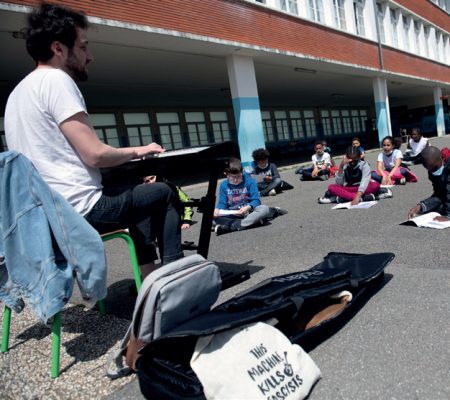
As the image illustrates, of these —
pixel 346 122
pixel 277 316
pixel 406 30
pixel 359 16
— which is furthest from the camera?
pixel 346 122

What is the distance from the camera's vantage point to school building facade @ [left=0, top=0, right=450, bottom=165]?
9.91 m

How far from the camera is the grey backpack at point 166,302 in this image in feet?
6.02

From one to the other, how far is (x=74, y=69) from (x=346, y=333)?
7.18ft

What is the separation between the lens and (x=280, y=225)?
18.5 feet

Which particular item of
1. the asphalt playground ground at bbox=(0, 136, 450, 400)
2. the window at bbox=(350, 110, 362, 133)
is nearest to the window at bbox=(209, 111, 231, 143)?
the window at bbox=(350, 110, 362, 133)

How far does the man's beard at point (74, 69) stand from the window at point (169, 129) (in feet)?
54.9

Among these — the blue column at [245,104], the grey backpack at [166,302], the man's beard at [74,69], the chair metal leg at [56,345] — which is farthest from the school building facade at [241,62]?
the chair metal leg at [56,345]

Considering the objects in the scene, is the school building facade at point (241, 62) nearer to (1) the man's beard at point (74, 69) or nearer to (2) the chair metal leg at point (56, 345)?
(1) the man's beard at point (74, 69)

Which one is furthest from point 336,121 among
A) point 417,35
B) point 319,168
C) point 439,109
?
point 319,168

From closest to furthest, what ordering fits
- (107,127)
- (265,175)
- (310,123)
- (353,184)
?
(353,184)
(265,175)
(107,127)
(310,123)

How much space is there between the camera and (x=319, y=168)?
10711 mm

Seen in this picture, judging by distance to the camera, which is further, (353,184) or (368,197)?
(353,184)

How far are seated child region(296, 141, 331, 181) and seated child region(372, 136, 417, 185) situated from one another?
2043 millimetres

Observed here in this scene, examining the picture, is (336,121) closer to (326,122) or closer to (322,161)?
A: (326,122)
